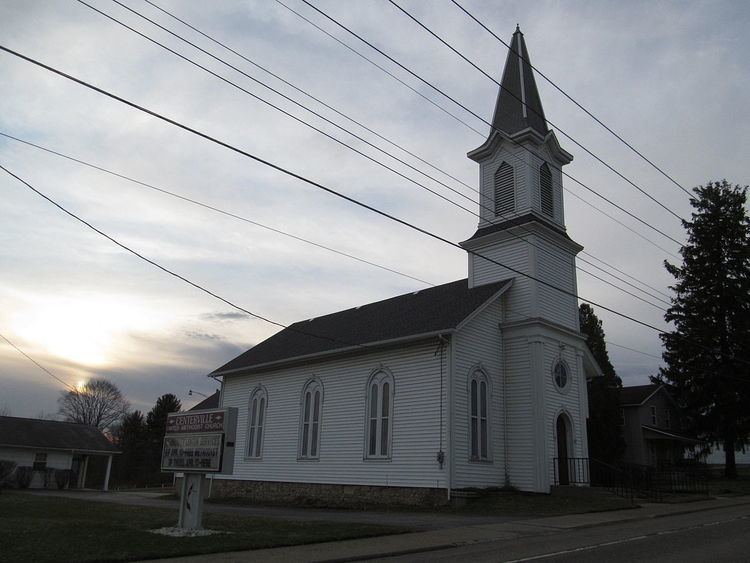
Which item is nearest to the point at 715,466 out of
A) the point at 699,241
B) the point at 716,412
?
the point at 716,412

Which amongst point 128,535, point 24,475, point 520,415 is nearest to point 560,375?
point 520,415

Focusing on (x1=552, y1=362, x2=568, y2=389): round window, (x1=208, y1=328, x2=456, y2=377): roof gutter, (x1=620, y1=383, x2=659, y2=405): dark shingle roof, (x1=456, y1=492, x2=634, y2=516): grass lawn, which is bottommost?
(x1=456, y1=492, x2=634, y2=516): grass lawn

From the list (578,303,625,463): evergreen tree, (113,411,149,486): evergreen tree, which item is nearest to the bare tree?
(113,411,149,486): evergreen tree

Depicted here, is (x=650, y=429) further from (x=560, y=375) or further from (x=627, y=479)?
(x=560, y=375)

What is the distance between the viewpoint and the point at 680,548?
36.8 feet

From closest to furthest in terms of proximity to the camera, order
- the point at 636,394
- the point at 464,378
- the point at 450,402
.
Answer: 1. the point at 450,402
2. the point at 464,378
3. the point at 636,394

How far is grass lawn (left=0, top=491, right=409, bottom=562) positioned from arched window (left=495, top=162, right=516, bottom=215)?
1715 centimetres

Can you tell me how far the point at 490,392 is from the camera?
24.6 m

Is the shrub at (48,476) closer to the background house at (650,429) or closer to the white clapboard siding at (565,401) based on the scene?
the white clapboard siding at (565,401)

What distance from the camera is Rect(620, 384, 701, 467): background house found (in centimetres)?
4606

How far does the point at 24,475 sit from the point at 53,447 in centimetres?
262

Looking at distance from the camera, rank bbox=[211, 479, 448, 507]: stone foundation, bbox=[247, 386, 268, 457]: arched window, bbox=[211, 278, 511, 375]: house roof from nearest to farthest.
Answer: bbox=[211, 479, 448, 507]: stone foundation < bbox=[211, 278, 511, 375]: house roof < bbox=[247, 386, 268, 457]: arched window

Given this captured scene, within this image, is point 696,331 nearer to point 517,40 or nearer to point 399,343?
point 517,40

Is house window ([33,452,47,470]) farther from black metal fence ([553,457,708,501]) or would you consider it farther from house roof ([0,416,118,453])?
black metal fence ([553,457,708,501])
